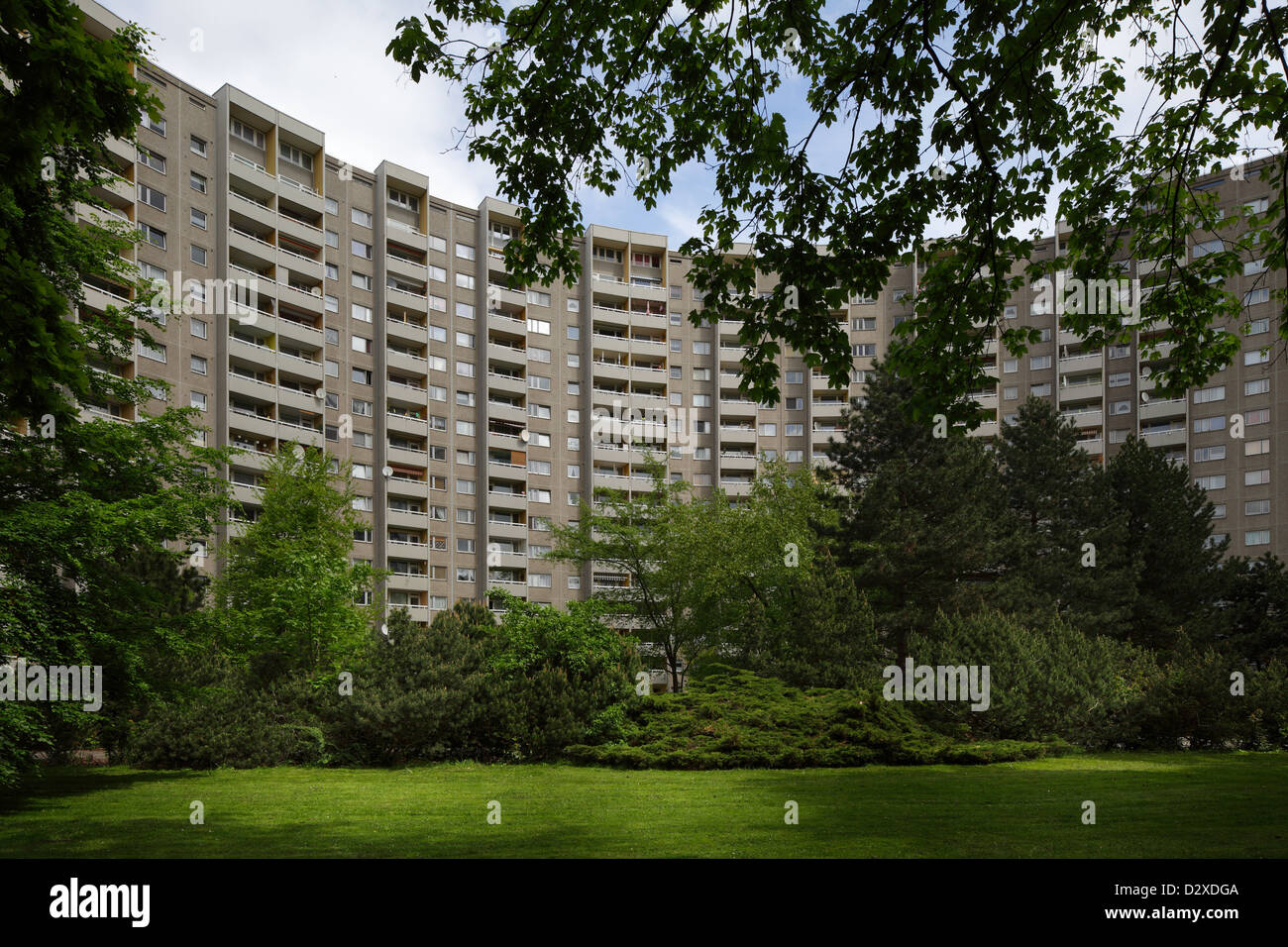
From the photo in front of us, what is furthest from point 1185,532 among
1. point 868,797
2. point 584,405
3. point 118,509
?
point 584,405

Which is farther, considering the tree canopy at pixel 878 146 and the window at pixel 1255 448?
the window at pixel 1255 448

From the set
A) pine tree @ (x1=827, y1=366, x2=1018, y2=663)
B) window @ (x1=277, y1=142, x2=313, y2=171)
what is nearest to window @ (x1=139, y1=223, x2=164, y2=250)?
window @ (x1=277, y1=142, x2=313, y2=171)

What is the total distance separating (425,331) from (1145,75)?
2811 inches

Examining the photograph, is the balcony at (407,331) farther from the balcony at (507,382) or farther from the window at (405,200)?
the window at (405,200)

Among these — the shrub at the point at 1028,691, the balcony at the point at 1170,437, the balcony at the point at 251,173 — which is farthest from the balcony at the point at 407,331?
the balcony at the point at 1170,437

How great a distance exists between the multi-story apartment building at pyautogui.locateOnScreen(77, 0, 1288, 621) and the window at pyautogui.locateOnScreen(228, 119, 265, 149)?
17 centimetres

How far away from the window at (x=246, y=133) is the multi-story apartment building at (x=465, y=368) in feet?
0.56

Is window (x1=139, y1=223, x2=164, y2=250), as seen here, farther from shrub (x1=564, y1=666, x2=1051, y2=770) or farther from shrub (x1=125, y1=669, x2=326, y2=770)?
shrub (x1=564, y1=666, x2=1051, y2=770)

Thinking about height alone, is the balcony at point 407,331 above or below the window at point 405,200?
below

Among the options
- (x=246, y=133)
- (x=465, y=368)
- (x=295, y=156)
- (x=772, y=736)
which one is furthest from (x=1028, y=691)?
(x=295, y=156)

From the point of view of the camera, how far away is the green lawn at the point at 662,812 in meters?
12.3

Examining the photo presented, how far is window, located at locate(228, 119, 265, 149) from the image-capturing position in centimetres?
6731

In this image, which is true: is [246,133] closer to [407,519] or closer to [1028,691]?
[407,519]

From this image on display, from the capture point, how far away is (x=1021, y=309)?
293 feet
